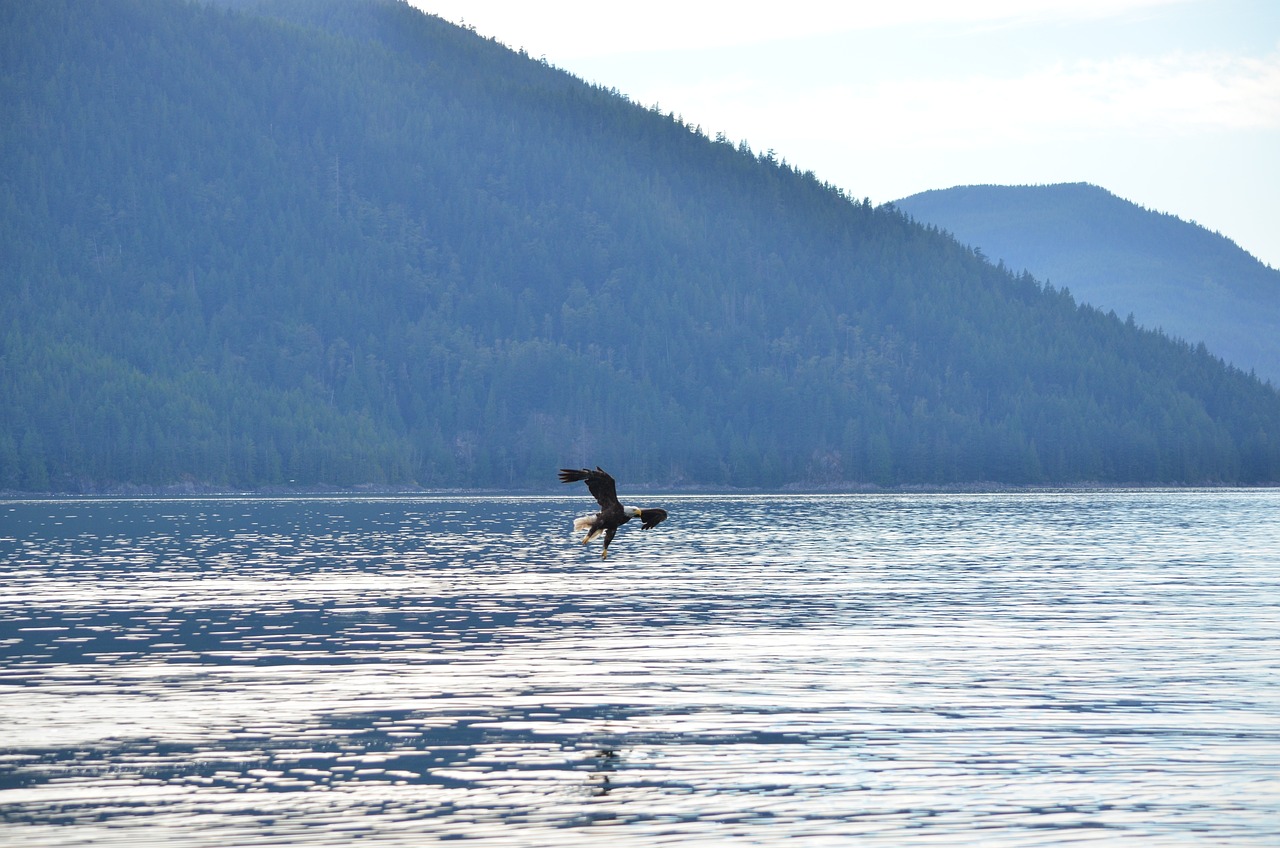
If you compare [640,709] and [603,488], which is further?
[640,709]

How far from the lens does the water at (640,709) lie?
38.5 metres

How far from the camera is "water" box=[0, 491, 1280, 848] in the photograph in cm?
3850

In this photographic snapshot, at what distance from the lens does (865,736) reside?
47.5 metres

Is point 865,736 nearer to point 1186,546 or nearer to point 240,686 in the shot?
point 240,686

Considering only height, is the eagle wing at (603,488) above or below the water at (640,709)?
above

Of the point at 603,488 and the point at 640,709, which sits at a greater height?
the point at 603,488

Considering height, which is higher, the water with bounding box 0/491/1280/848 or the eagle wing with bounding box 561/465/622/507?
the eagle wing with bounding box 561/465/622/507

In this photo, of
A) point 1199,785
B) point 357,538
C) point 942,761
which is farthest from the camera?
point 357,538

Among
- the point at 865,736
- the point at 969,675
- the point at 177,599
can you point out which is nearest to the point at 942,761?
the point at 865,736

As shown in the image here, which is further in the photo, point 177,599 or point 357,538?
point 357,538

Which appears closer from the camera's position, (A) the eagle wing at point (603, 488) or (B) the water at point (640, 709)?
(B) the water at point (640, 709)

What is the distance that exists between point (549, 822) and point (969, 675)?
79.7ft

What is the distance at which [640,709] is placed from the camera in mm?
52281

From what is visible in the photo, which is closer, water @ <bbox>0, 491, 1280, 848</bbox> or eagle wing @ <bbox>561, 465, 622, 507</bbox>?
water @ <bbox>0, 491, 1280, 848</bbox>
